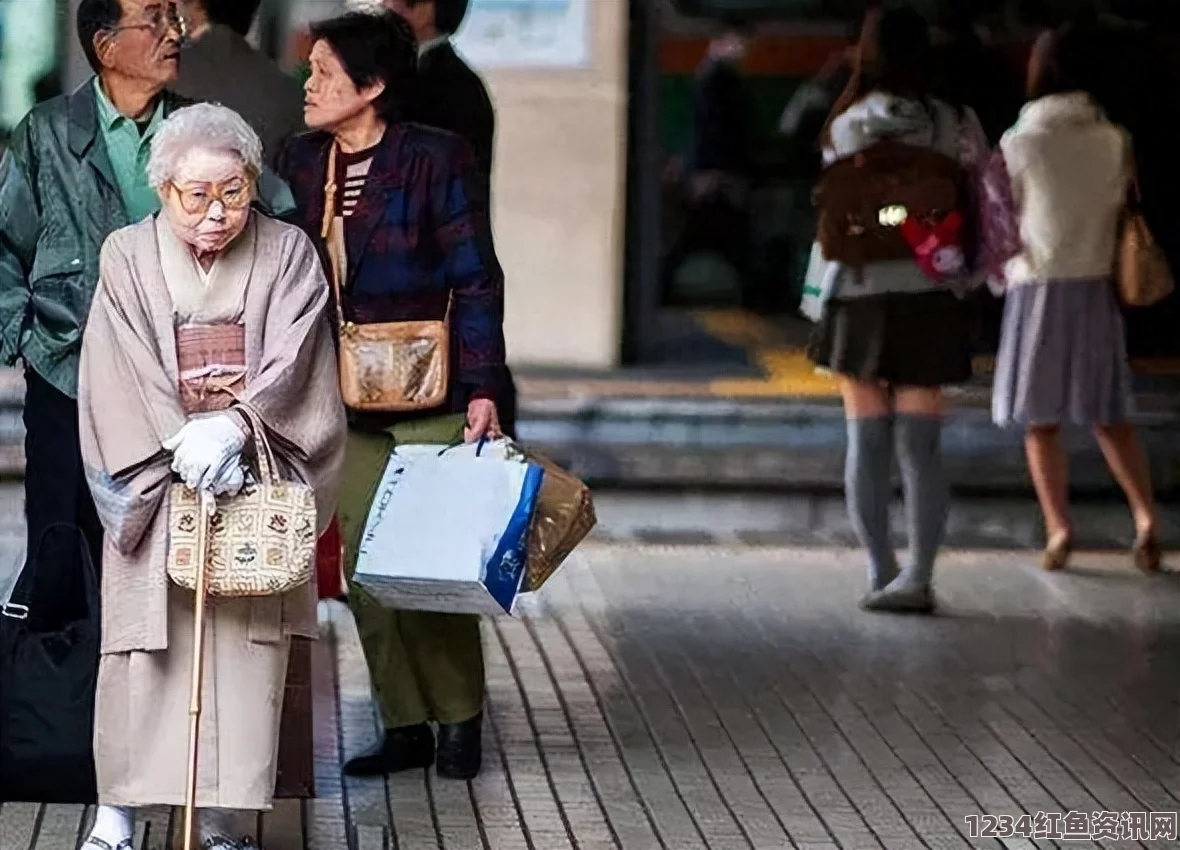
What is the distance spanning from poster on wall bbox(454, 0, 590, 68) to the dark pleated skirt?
1936 mm

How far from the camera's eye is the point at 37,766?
5160mm

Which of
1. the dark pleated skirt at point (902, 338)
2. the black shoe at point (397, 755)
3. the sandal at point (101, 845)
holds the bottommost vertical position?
the black shoe at point (397, 755)

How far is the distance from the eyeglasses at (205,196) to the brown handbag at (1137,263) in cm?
445

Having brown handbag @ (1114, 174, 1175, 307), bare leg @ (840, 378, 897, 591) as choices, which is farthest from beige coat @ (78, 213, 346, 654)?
brown handbag @ (1114, 174, 1175, 307)

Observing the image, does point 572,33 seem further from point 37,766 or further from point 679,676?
point 37,766

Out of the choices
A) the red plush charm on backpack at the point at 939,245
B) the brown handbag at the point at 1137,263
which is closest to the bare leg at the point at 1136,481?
the brown handbag at the point at 1137,263

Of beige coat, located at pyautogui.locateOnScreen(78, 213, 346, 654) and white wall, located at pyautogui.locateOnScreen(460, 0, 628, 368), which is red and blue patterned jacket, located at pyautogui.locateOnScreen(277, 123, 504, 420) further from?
white wall, located at pyautogui.locateOnScreen(460, 0, 628, 368)

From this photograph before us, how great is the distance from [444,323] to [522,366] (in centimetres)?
372

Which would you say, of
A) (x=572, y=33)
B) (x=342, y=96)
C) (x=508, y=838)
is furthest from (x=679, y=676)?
(x=572, y=33)

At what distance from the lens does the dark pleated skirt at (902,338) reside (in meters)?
7.73

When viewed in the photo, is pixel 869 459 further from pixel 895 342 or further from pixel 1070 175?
pixel 1070 175

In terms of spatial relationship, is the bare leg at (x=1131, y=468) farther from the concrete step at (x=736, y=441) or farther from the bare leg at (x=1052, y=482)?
the concrete step at (x=736, y=441)

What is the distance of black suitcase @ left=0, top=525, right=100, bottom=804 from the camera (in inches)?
202

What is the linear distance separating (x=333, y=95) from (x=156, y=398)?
3.79ft
